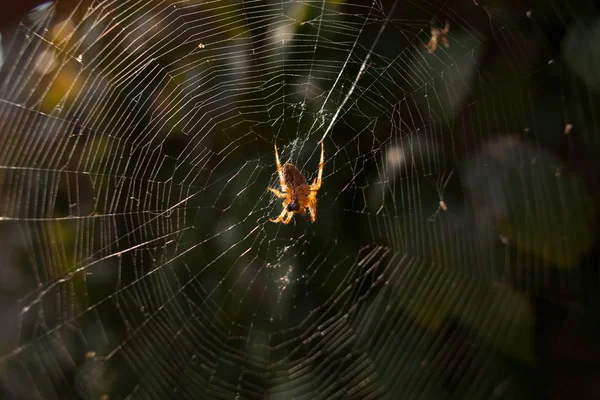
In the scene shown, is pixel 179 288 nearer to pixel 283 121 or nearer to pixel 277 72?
pixel 283 121

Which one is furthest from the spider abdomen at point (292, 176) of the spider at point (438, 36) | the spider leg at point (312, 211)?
the spider at point (438, 36)

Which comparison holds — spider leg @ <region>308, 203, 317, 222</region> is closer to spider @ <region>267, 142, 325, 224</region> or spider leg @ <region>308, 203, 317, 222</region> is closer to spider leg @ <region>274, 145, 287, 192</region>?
spider @ <region>267, 142, 325, 224</region>

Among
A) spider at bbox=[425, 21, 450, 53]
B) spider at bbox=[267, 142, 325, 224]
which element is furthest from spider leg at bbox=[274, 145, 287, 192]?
spider at bbox=[425, 21, 450, 53]

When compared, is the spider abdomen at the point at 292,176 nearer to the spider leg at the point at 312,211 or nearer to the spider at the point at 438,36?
the spider leg at the point at 312,211

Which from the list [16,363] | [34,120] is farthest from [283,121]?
[16,363]

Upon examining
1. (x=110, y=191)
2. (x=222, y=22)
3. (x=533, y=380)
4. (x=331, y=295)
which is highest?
(x=222, y=22)
